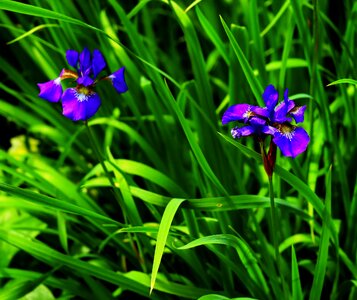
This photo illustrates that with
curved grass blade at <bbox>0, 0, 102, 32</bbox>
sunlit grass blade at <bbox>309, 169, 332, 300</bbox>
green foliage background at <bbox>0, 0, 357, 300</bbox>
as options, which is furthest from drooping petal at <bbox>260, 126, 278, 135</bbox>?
curved grass blade at <bbox>0, 0, 102, 32</bbox>

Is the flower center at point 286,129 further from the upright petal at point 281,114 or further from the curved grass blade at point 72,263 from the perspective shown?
the curved grass blade at point 72,263

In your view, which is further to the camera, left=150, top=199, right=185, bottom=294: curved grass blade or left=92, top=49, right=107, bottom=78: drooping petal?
left=92, top=49, right=107, bottom=78: drooping petal

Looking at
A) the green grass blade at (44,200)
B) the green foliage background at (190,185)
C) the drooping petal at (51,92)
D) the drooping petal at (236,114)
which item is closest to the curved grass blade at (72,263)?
the green foliage background at (190,185)

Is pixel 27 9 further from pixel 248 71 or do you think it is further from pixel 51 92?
pixel 248 71

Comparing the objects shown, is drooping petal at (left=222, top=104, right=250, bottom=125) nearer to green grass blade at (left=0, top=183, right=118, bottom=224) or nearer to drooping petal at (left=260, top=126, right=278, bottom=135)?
drooping petal at (left=260, top=126, right=278, bottom=135)

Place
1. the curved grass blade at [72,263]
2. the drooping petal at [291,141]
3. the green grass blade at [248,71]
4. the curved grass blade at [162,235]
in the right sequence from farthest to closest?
the curved grass blade at [72,263], the green grass blade at [248,71], the curved grass blade at [162,235], the drooping petal at [291,141]

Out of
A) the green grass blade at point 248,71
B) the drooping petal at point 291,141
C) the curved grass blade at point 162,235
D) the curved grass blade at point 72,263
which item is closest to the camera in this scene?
the drooping petal at point 291,141
